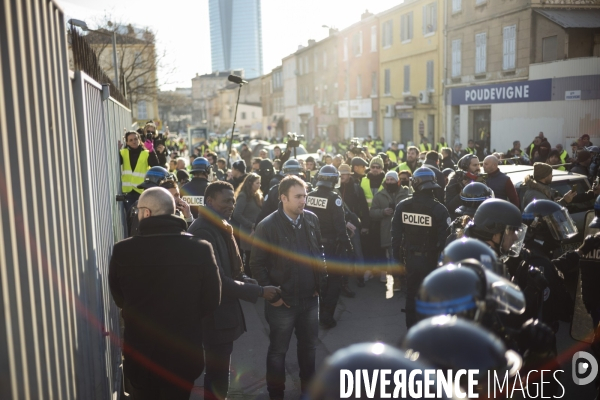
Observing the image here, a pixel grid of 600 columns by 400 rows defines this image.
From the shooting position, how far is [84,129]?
153 inches

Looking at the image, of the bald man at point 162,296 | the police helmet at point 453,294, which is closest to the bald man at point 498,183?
the bald man at point 162,296

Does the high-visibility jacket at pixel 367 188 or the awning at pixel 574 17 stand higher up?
the awning at pixel 574 17

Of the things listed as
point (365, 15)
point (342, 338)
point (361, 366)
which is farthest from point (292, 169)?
point (365, 15)

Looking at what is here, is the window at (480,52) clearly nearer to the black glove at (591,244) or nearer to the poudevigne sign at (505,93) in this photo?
the poudevigne sign at (505,93)

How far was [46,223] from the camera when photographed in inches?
103

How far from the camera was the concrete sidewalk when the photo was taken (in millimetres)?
5551

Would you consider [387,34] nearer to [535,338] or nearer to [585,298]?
[585,298]

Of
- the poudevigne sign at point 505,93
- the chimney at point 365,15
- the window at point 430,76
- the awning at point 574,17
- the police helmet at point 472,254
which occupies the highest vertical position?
the chimney at point 365,15

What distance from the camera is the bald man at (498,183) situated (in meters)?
8.12

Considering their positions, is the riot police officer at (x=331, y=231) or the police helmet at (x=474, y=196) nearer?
the police helmet at (x=474, y=196)

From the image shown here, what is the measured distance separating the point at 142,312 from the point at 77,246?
0.56 meters

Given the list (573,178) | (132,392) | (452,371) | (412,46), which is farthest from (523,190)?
(412,46)

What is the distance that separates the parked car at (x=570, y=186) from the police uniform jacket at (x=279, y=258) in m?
4.14

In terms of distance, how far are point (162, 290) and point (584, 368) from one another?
11.3ft
